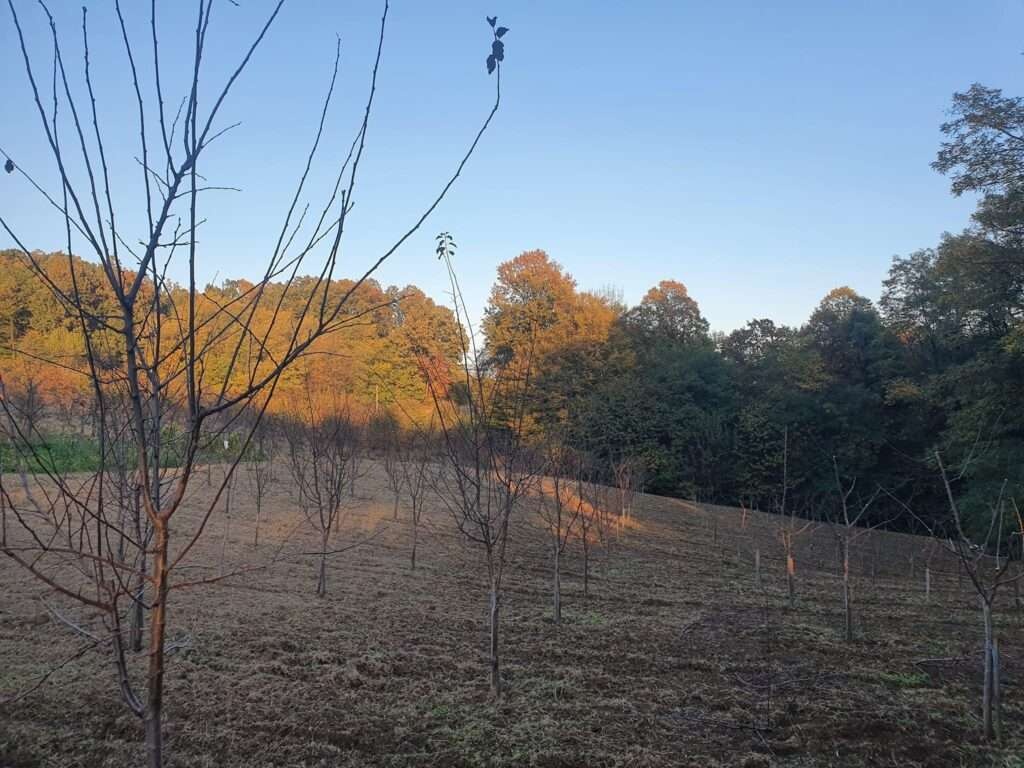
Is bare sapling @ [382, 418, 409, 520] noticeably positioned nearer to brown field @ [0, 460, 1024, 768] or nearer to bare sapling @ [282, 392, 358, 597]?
bare sapling @ [282, 392, 358, 597]

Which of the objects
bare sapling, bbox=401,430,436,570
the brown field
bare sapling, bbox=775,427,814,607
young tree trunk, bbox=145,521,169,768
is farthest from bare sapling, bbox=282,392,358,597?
bare sapling, bbox=775,427,814,607

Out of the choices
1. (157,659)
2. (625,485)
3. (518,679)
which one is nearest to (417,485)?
(625,485)

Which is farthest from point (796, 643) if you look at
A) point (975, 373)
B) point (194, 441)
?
point (975, 373)

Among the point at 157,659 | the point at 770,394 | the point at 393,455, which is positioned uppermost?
the point at 770,394

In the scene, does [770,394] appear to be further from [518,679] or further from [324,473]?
[518,679]

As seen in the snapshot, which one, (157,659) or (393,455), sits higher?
(157,659)

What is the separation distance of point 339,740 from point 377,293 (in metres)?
22.4

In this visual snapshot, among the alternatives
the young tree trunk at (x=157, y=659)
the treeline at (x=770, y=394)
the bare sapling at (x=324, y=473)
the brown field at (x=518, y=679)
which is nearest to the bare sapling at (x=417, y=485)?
the bare sapling at (x=324, y=473)

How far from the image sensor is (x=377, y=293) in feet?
82.1

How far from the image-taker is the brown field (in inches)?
146

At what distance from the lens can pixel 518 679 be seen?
15.8 feet

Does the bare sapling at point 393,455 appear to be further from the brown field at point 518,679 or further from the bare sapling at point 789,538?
the bare sapling at point 789,538

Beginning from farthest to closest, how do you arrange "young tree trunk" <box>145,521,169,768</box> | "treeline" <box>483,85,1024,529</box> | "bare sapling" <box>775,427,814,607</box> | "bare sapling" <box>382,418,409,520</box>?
"treeline" <box>483,85,1024,529</box> < "bare sapling" <box>382,418,409,520</box> < "bare sapling" <box>775,427,814,607</box> < "young tree trunk" <box>145,521,169,768</box>

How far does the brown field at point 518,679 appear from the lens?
3.70m
